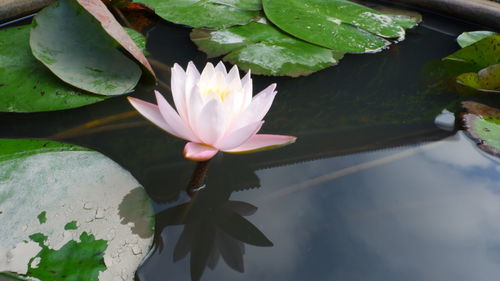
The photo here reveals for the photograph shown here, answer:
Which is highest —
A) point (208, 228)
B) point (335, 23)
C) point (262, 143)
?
point (262, 143)

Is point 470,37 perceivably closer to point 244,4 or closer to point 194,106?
point 244,4

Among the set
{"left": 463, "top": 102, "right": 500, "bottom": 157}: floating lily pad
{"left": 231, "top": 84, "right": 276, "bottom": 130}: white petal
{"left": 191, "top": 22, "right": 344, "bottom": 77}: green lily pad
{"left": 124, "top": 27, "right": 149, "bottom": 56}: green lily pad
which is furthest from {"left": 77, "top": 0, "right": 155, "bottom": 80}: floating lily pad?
{"left": 463, "top": 102, "right": 500, "bottom": 157}: floating lily pad

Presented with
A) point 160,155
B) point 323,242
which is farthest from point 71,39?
point 323,242

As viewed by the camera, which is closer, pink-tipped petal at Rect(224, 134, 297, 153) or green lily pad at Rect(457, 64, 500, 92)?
pink-tipped petal at Rect(224, 134, 297, 153)

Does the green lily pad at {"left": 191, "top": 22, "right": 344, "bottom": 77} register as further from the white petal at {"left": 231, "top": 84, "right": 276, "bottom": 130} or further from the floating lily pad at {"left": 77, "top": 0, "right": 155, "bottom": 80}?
the white petal at {"left": 231, "top": 84, "right": 276, "bottom": 130}

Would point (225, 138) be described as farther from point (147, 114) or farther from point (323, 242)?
point (323, 242)

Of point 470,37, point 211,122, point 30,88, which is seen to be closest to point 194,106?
point 211,122
